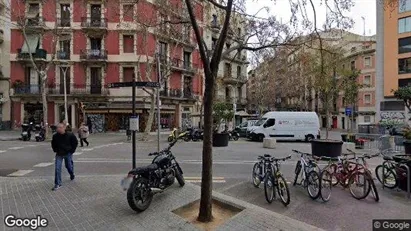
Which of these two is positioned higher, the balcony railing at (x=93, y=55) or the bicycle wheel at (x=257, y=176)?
the balcony railing at (x=93, y=55)

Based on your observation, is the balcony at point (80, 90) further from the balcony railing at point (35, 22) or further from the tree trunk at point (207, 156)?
the tree trunk at point (207, 156)

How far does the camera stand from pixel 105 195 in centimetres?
673

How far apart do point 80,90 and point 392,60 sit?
1558 inches

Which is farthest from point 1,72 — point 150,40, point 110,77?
point 150,40

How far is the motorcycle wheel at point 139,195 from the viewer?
539 cm

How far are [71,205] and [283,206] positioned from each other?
172 inches

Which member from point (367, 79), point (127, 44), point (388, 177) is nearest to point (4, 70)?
point (127, 44)

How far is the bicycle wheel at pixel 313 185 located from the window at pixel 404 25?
40.4 metres

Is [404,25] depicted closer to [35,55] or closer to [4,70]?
[35,55]

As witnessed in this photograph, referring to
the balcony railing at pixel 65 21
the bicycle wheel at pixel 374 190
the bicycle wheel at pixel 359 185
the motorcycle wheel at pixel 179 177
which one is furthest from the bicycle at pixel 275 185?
the balcony railing at pixel 65 21

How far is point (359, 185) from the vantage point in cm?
697

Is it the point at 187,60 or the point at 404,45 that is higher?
the point at 404,45

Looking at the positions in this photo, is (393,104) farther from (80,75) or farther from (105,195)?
(105,195)

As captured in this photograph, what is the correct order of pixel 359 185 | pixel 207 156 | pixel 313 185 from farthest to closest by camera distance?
pixel 359 185 → pixel 313 185 → pixel 207 156
